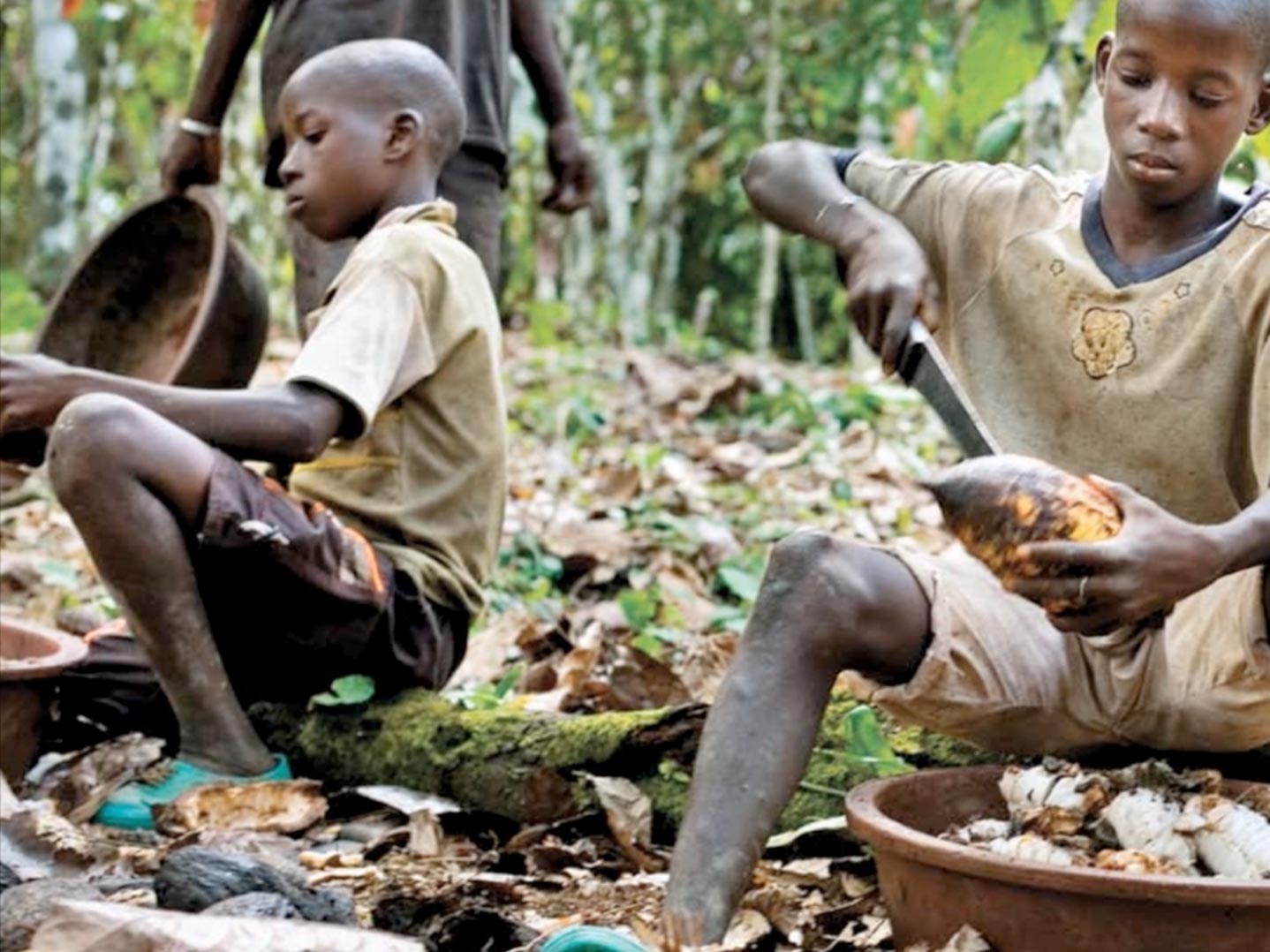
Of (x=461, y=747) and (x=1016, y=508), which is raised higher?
(x=1016, y=508)

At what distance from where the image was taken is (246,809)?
353 centimetres

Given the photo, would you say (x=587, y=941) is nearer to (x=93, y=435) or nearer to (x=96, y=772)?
(x=93, y=435)

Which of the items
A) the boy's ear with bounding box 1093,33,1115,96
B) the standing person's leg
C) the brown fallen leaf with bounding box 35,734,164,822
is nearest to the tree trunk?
the standing person's leg

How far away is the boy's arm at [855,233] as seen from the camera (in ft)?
9.46

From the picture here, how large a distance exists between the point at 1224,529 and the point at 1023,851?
487mm

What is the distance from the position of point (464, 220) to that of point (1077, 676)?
2.19 m

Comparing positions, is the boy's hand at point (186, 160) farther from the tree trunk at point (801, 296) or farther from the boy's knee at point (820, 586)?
the tree trunk at point (801, 296)

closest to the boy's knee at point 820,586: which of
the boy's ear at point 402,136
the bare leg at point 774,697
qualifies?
the bare leg at point 774,697

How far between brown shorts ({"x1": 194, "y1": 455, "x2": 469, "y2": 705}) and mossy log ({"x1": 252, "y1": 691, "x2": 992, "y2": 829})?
81 mm

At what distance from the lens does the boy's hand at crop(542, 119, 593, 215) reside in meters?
5.17

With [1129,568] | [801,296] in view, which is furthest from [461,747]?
[801,296]

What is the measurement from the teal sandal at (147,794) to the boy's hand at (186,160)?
1.73m

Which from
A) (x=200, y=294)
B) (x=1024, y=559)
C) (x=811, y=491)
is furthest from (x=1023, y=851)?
(x=811, y=491)

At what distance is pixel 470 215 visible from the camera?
469 cm
